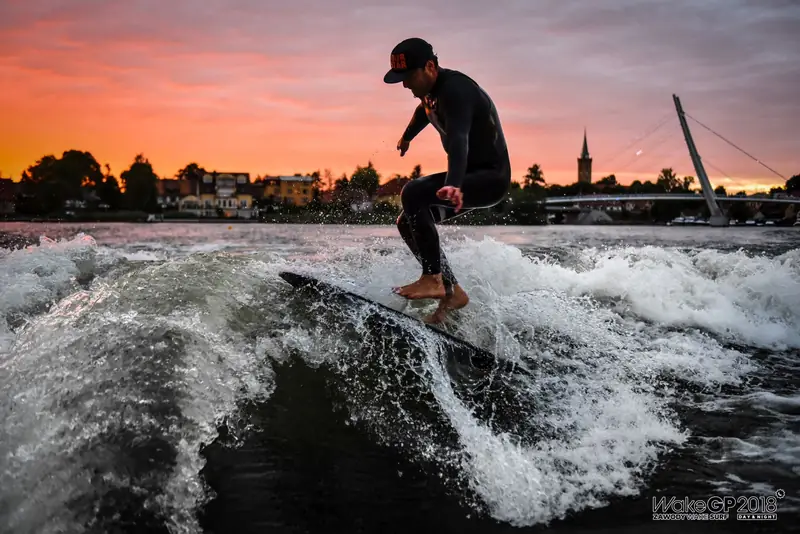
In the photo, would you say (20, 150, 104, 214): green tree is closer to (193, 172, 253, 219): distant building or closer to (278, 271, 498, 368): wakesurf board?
(193, 172, 253, 219): distant building

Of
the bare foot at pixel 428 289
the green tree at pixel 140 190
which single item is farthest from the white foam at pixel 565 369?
the green tree at pixel 140 190

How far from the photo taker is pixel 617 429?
13.8 feet

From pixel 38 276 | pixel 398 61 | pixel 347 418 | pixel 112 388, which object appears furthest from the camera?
pixel 38 276

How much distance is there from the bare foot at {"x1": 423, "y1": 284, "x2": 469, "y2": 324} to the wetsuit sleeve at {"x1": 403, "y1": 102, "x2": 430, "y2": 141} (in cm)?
158

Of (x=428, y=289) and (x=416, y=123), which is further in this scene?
(x=416, y=123)

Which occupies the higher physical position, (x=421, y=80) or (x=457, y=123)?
(x=421, y=80)

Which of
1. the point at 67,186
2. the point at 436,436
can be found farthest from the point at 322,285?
the point at 67,186

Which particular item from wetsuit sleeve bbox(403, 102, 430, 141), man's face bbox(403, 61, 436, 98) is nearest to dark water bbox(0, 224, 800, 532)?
wetsuit sleeve bbox(403, 102, 430, 141)

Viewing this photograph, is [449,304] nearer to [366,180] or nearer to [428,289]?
[428,289]

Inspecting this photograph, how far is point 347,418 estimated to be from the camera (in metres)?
4.27

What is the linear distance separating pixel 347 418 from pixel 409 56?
2.91 m

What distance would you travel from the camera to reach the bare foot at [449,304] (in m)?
5.67

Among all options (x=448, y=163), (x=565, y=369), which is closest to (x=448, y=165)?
(x=448, y=163)

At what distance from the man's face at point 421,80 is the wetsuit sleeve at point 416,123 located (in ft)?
1.73
